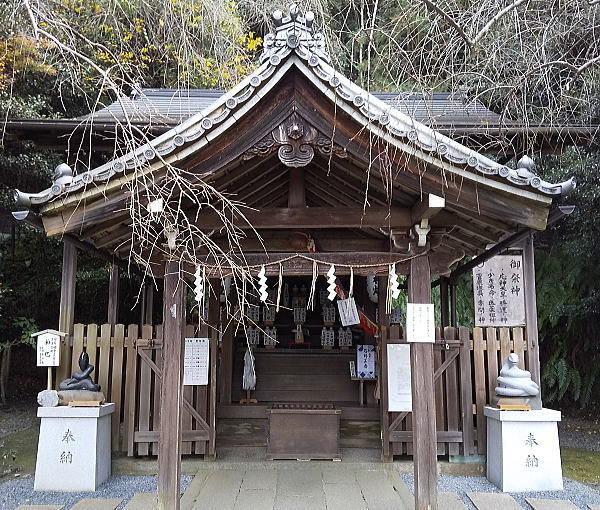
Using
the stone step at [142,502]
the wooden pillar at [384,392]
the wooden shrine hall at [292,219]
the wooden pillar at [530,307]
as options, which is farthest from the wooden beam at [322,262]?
the wooden pillar at [530,307]

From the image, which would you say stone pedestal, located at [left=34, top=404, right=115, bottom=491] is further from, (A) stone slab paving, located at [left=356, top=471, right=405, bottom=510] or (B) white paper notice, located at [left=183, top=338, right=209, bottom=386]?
(A) stone slab paving, located at [left=356, top=471, right=405, bottom=510]

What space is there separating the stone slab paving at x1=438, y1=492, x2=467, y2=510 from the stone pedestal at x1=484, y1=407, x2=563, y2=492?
697 millimetres

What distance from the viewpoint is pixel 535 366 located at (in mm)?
6617

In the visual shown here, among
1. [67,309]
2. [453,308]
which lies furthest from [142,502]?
[453,308]

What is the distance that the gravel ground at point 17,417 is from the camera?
10.1 meters

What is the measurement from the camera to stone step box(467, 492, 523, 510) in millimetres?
5336

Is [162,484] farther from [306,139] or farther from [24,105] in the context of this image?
[24,105]

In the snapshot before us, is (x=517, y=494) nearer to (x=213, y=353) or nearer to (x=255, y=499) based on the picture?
(x=255, y=499)

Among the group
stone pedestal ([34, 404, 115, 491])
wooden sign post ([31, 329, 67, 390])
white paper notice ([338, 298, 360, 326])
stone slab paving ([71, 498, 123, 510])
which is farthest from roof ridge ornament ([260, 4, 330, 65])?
stone slab paving ([71, 498, 123, 510])

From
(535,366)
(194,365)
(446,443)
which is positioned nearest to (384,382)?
(446,443)

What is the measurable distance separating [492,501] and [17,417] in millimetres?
10102

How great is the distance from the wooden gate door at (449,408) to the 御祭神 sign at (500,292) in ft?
2.76

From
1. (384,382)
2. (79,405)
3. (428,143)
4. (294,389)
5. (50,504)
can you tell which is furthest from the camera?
(294,389)

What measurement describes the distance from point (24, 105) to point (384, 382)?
7446 millimetres
